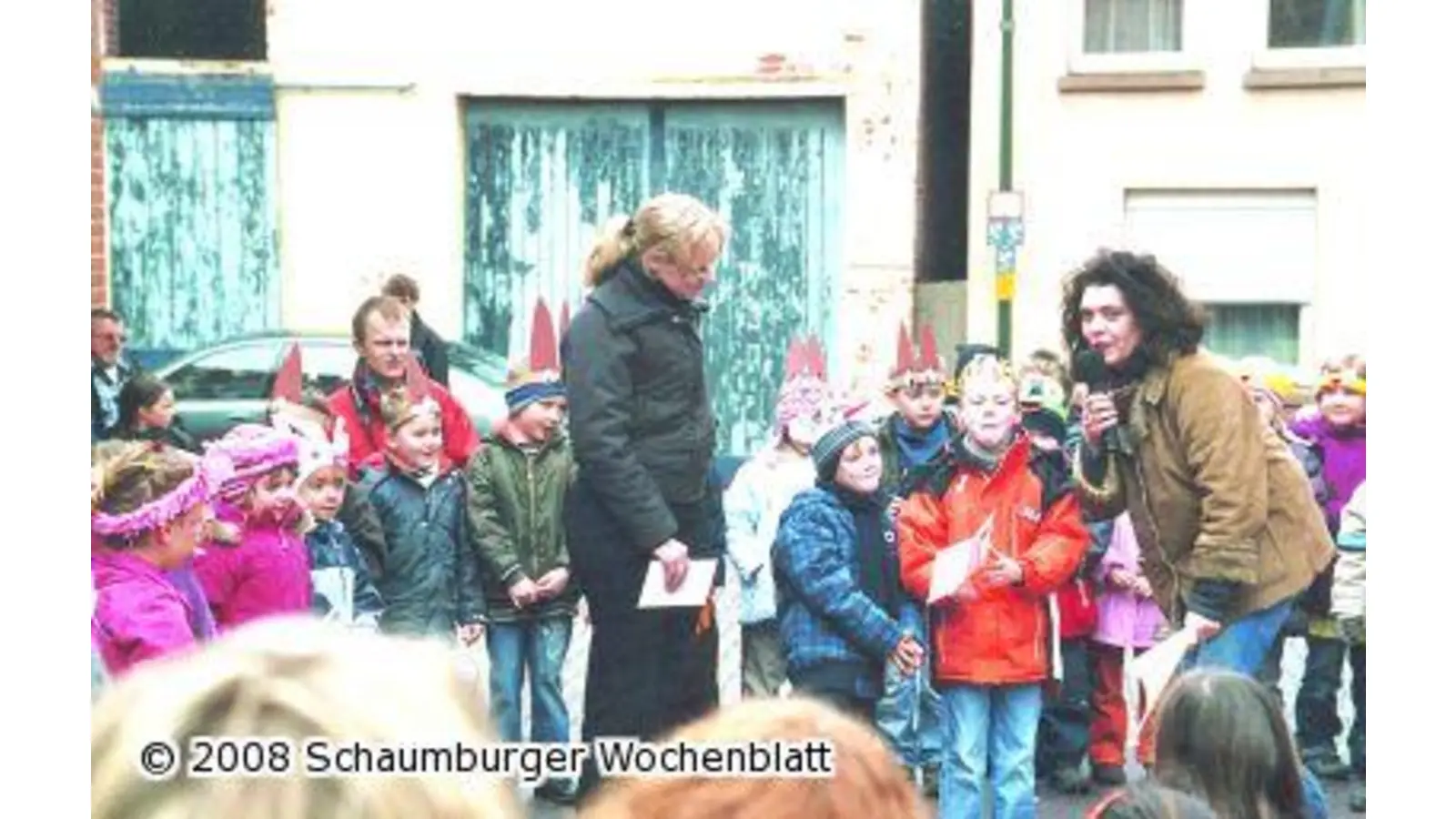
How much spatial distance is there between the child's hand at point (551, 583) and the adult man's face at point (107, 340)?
74 cm

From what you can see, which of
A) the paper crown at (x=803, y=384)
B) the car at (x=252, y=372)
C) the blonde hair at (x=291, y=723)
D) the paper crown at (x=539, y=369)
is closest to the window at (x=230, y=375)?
the car at (x=252, y=372)

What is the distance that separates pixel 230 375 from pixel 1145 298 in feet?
4.38

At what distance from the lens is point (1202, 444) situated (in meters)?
3.51

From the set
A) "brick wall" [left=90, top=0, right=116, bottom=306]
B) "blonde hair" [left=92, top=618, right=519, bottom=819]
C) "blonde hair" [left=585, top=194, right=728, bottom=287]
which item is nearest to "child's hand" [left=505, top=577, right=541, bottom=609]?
"blonde hair" [left=585, top=194, right=728, bottom=287]

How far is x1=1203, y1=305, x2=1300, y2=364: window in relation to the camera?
338cm

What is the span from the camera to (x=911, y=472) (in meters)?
3.59

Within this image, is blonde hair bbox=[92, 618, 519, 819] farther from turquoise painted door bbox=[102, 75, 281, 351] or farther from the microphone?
the microphone

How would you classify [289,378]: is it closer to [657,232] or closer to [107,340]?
[107,340]

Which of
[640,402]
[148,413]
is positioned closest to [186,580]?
[148,413]

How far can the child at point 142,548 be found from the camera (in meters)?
3.08
